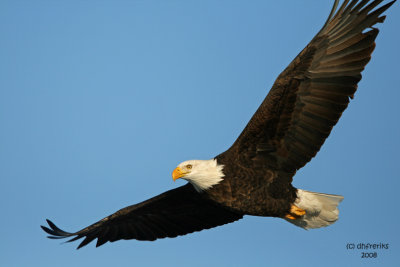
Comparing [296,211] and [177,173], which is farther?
[296,211]

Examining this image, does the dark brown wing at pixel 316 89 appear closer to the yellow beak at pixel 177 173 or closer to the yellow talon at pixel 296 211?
the yellow beak at pixel 177 173

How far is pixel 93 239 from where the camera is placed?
10219 millimetres

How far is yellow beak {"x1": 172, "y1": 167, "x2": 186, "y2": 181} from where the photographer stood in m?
8.44

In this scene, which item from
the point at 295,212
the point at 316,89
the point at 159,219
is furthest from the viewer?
the point at 159,219

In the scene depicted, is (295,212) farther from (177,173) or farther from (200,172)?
(177,173)

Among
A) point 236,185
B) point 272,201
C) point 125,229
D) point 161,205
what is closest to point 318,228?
point 272,201

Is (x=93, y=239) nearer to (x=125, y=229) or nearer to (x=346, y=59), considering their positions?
(x=125, y=229)

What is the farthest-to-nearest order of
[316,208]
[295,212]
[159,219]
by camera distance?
[159,219], [316,208], [295,212]

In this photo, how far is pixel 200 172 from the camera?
845cm

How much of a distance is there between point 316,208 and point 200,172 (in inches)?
79.8

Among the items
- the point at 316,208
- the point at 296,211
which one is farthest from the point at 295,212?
the point at 316,208

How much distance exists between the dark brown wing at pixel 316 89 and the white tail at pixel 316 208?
0.93 meters

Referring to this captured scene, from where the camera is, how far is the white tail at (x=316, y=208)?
909cm

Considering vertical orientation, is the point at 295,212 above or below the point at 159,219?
below
